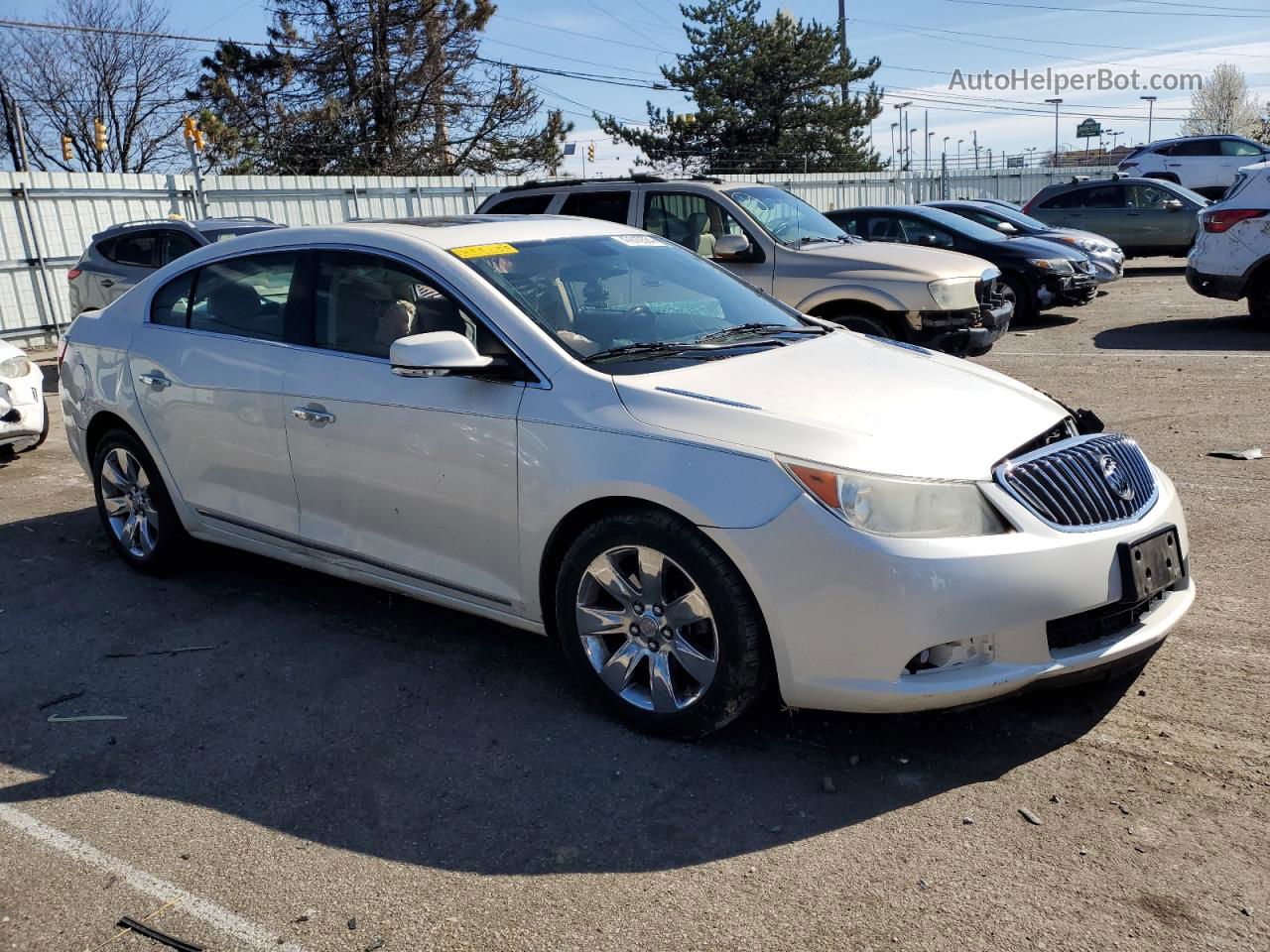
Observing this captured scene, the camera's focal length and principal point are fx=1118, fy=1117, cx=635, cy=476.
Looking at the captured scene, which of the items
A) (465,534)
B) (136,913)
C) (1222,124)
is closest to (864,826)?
(465,534)

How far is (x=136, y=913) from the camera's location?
9.81 feet

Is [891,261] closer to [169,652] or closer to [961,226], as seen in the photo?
[961,226]

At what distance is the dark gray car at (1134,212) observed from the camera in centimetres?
1991

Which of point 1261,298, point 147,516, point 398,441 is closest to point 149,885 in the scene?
point 398,441

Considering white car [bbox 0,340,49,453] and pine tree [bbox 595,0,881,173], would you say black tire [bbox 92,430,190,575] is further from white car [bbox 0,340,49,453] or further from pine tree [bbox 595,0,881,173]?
pine tree [bbox 595,0,881,173]

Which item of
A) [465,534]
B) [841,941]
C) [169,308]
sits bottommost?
[841,941]

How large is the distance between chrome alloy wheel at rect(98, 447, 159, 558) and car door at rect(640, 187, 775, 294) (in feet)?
17.1

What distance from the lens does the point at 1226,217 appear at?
11.7m

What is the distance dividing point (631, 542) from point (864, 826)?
3.63 ft

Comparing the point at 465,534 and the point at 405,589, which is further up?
the point at 465,534

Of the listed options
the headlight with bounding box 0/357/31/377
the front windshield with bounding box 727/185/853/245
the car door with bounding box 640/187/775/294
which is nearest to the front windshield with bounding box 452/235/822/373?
the car door with bounding box 640/187/775/294

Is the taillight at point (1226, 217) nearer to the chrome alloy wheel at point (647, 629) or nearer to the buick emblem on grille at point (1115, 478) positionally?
the buick emblem on grille at point (1115, 478)

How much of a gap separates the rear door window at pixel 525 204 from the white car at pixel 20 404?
13.4ft

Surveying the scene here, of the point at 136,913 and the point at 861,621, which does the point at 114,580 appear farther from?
the point at 861,621
